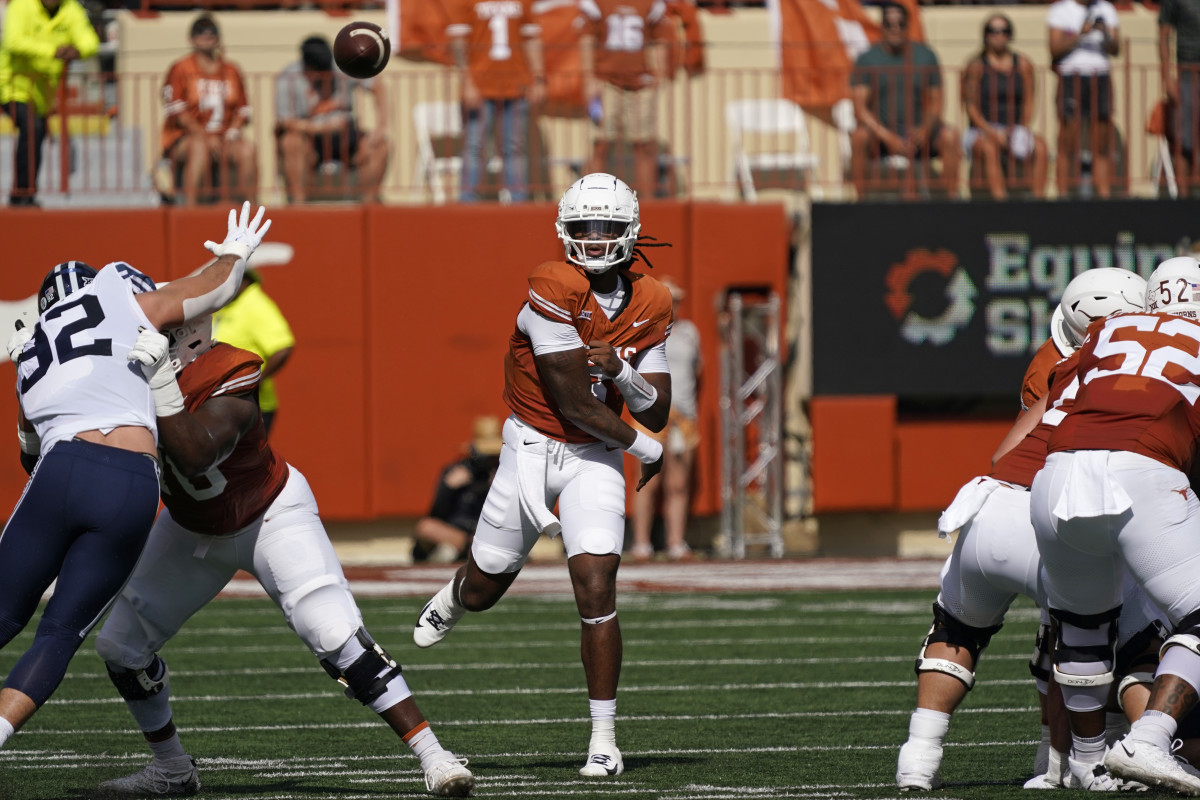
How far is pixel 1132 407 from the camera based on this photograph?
15.5 ft

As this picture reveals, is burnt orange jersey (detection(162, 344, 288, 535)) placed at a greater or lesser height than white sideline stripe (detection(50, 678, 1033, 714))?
greater

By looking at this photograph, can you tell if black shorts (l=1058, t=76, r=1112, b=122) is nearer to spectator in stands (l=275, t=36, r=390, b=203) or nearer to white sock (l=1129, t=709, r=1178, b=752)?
spectator in stands (l=275, t=36, r=390, b=203)

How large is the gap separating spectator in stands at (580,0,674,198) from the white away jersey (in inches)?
371

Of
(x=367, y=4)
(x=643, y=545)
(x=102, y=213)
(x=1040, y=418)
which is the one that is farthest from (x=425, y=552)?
(x=1040, y=418)

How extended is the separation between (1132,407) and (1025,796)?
3.62ft

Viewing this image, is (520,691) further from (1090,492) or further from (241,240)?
(1090,492)

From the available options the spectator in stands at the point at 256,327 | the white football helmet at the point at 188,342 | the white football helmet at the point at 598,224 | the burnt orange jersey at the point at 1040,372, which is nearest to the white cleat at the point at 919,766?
the burnt orange jersey at the point at 1040,372

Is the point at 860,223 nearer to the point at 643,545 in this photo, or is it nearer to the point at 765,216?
the point at 765,216

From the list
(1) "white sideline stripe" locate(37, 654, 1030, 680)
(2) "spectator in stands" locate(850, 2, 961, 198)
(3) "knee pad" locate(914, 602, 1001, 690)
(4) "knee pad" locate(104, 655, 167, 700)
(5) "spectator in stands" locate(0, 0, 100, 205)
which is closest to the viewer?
(3) "knee pad" locate(914, 602, 1001, 690)

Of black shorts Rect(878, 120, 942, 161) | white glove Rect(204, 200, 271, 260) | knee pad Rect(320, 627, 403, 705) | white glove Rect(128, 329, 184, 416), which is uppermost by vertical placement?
black shorts Rect(878, 120, 942, 161)

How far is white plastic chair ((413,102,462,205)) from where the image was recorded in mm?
14445

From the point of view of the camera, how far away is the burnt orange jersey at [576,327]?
225 inches

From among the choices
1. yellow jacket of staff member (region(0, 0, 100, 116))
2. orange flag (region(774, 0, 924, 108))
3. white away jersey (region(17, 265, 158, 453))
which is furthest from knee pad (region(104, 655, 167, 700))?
orange flag (region(774, 0, 924, 108))

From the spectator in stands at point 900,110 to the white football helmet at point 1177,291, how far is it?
29.5 ft
